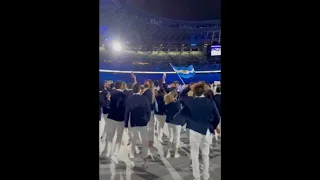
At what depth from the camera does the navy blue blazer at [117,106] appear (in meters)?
2.82

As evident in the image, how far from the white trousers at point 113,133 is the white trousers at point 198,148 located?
0.69 metres

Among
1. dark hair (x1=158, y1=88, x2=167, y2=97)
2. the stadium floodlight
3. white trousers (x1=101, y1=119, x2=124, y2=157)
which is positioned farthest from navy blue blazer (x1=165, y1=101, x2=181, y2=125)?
the stadium floodlight

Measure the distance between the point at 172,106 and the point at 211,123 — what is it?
0.41 m

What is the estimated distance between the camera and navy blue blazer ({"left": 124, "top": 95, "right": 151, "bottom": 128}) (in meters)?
2.85

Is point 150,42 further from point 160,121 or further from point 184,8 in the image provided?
point 160,121

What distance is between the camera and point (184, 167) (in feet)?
9.36

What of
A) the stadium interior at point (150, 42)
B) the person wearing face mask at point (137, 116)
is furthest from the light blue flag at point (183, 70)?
the person wearing face mask at point (137, 116)

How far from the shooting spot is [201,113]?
2.84 meters

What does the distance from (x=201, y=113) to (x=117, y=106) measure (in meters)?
0.79

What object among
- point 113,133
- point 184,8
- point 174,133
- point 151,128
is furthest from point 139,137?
point 184,8

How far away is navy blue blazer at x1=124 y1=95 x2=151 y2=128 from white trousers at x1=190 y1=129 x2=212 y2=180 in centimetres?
47

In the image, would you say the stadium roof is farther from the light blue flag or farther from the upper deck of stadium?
the light blue flag
